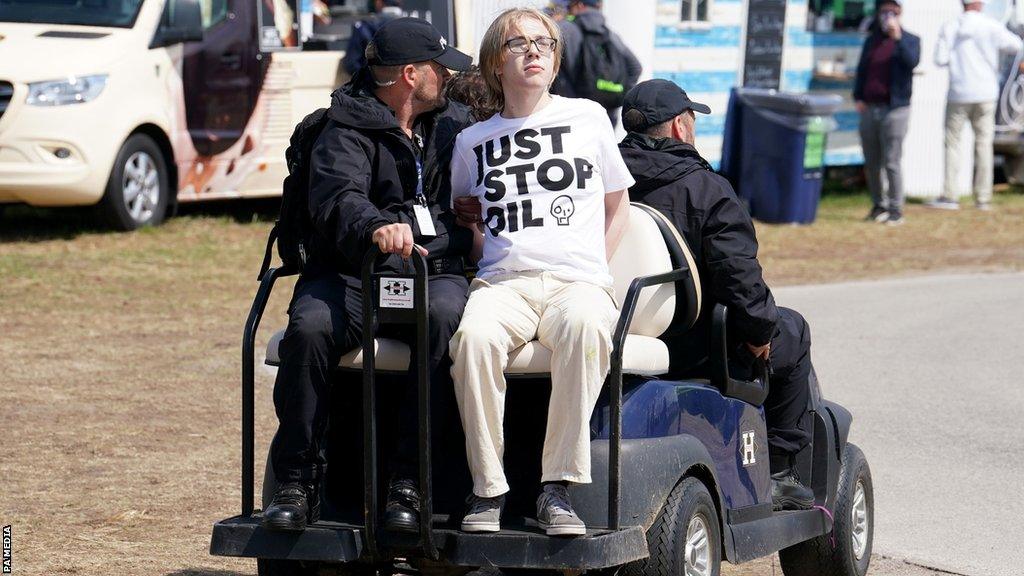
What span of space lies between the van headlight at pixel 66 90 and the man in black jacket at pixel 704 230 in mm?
7987

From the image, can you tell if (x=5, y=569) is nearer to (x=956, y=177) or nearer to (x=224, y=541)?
(x=224, y=541)

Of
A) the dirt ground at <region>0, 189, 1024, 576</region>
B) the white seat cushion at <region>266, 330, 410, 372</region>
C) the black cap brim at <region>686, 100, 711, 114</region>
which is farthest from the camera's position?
the dirt ground at <region>0, 189, 1024, 576</region>

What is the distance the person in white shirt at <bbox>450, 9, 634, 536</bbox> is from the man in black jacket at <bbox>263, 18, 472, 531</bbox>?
111 millimetres

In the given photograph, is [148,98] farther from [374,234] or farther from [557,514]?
[557,514]

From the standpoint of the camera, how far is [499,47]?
4.58 m

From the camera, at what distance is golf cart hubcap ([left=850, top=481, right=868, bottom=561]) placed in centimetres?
554

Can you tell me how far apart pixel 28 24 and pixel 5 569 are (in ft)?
27.5

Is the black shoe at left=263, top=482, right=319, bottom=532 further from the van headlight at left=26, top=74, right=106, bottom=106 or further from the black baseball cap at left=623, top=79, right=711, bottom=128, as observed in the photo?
the van headlight at left=26, top=74, right=106, bottom=106

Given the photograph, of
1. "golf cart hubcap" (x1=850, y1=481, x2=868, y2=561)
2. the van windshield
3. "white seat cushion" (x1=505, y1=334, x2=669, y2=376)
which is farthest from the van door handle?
"white seat cushion" (x1=505, y1=334, x2=669, y2=376)

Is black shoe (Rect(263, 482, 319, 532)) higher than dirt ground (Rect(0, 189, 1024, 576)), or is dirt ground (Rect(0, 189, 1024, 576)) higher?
black shoe (Rect(263, 482, 319, 532))

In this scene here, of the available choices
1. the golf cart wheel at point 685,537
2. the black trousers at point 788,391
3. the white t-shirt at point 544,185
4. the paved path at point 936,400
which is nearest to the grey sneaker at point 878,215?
the paved path at point 936,400

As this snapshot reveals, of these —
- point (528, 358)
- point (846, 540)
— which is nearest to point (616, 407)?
point (528, 358)

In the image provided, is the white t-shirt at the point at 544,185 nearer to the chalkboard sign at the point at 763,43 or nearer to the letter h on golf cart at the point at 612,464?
the letter h on golf cart at the point at 612,464

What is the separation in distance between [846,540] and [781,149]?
1040 cm
